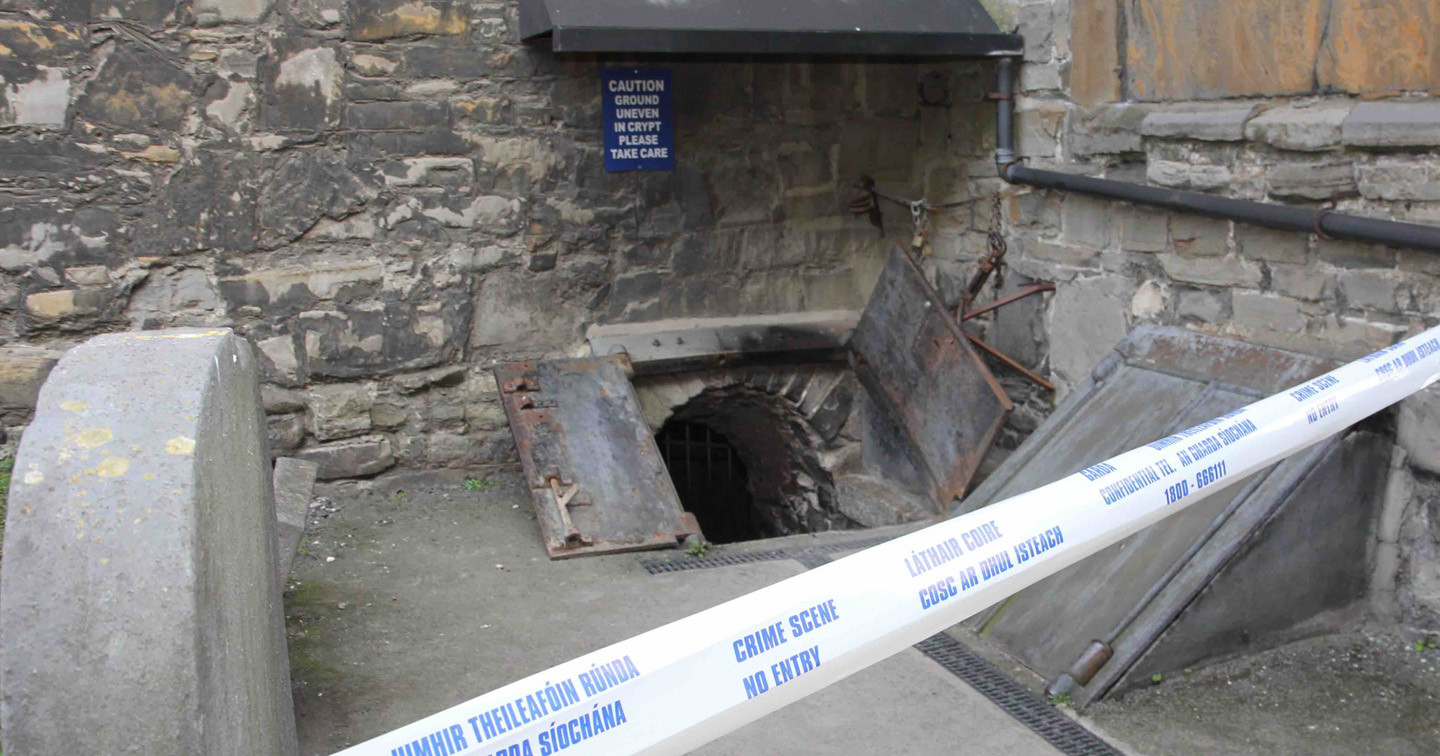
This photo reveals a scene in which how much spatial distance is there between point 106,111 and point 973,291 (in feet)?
10.7

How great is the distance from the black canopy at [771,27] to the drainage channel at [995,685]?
1756 mm

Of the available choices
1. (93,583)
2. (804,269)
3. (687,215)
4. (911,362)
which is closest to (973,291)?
(911,362)

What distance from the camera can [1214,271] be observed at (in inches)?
146

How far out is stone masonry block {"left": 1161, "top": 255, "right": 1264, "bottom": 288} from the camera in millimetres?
3576

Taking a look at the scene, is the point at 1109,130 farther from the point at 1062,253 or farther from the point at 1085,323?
the point at 1085,323

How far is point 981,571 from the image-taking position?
193 centimetres

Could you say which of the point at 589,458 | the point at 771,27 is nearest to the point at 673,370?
the point at 589,458

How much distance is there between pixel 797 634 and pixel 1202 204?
8.20ft

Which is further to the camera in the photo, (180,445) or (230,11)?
(230,11)

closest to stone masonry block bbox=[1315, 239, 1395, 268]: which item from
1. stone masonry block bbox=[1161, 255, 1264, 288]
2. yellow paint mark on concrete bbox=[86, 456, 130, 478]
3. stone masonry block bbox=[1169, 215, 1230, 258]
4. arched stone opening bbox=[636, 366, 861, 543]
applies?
stone masonry block bbox=[1161, 255, 1264, 288]

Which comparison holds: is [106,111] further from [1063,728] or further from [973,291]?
[1063,728]

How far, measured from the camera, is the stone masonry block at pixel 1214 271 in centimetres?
358

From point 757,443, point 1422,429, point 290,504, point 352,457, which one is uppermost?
point 1422,429

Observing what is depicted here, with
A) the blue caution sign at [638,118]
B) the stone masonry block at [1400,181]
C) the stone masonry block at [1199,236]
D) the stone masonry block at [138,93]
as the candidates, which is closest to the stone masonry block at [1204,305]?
the stone masonry block at [1199,236]
